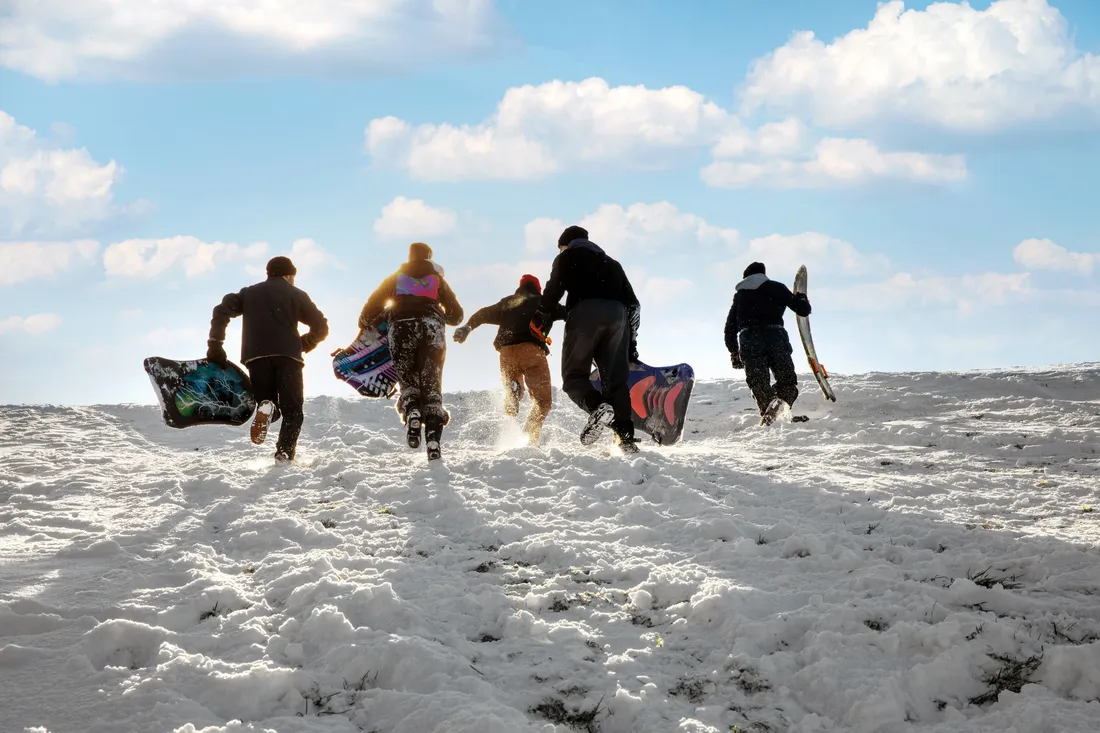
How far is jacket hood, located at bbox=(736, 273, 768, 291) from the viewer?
10125 mm

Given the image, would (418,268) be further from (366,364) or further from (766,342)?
(766,342)

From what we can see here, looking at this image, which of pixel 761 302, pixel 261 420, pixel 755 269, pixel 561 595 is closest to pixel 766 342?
pixel 761 302

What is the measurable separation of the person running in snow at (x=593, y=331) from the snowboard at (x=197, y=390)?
10.3 ft

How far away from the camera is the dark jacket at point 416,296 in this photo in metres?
7.34

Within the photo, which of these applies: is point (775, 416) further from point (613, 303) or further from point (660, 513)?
point (660, 513)

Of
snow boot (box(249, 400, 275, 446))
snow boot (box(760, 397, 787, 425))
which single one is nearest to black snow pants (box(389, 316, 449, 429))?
snow boot (box(249, 400, 275, 446))

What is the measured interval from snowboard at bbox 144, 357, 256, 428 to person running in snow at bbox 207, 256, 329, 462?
64cm

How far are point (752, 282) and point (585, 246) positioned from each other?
11.9 ft

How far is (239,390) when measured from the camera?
8.08 m

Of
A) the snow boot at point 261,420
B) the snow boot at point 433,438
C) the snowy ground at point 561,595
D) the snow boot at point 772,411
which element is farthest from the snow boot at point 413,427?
the snow boot at point 772,411

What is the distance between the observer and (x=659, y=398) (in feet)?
27.0

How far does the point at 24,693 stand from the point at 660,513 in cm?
331

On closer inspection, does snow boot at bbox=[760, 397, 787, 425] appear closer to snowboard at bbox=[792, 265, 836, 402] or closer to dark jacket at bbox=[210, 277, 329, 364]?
snowboard at bbox=[792, 265, 836, 402]

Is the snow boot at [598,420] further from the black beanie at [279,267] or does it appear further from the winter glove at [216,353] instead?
the winter glove at [216,353]
